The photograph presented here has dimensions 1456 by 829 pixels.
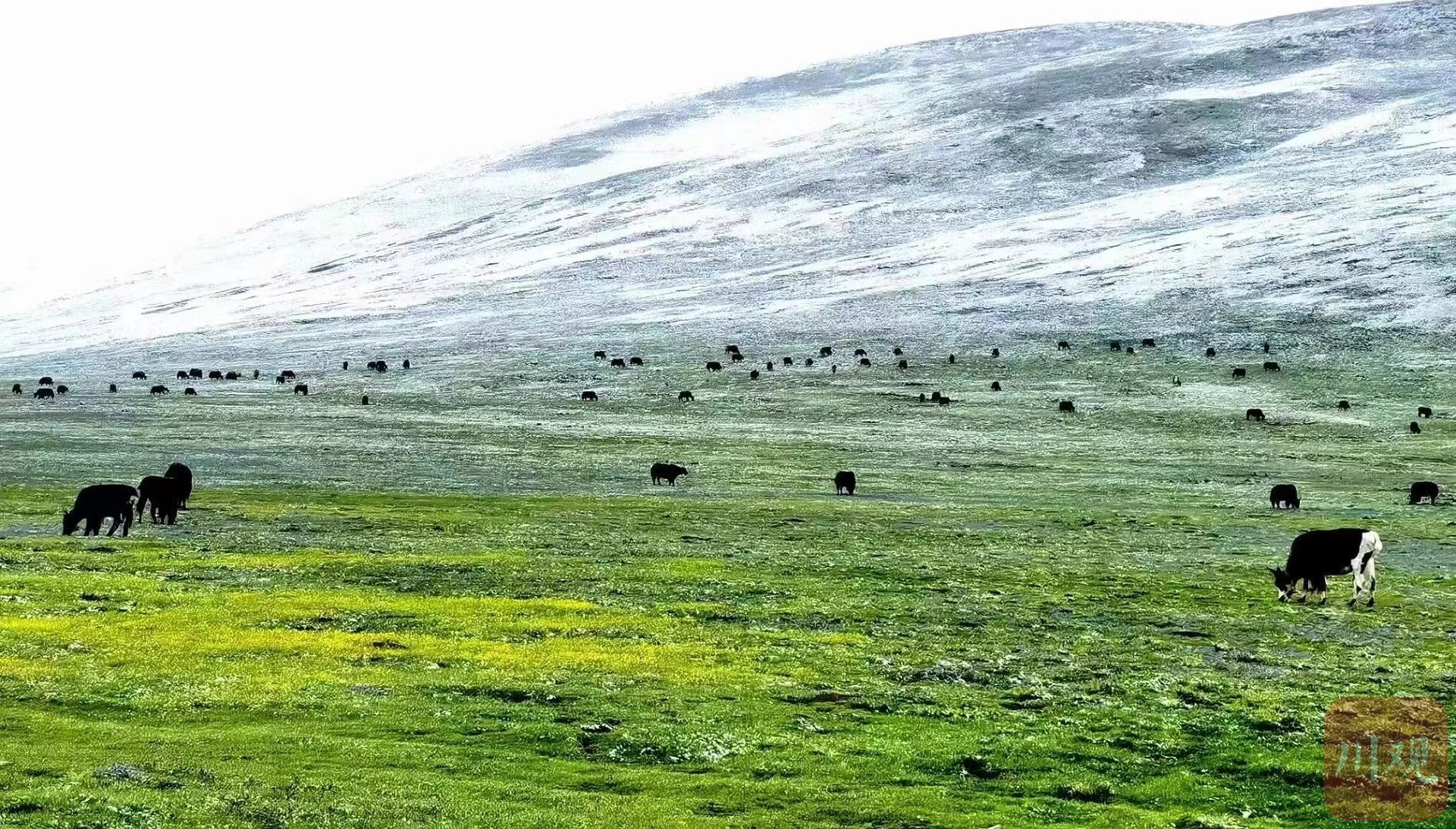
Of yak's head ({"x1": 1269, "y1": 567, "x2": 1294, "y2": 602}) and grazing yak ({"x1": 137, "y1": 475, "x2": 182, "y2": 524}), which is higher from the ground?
grazing yak ({"x1": 137, "y1": 475, "x2": 182, "y2": 524})

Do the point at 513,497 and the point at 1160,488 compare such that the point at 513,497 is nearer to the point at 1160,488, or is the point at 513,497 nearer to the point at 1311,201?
the point at 1160,488

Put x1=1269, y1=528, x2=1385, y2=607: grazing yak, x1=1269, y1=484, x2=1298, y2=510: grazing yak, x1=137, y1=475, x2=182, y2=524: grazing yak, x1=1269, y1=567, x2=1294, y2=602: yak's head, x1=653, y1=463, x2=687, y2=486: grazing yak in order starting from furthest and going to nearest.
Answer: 1. x1=653, y1=463, x2=687, y2=486: grazing yak
2. x1=1269, y1=484, x2=1298, y2=510: grazing yak
3. x1=137, y1=475, x2=182, y2=524: grazing yak
4. x1=1269, y1=567, x2=1294, y2=602: yak's head
5. x1=1269, y1=528, x2=1385, y2=607: grazing yak

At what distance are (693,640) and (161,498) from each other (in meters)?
22.2

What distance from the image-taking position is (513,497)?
171 ft

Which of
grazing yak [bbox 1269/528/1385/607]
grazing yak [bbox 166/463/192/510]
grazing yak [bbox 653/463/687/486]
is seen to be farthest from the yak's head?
grazing yak [bbox 166/463/192/510]

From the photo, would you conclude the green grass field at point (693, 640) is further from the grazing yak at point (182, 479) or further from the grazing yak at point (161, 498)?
the grazing yak at point (182, 479)

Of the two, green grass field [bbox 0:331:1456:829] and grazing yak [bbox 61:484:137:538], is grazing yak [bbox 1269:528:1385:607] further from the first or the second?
grazing yak [bbox 61:484:137:538]

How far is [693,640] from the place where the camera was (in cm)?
2678

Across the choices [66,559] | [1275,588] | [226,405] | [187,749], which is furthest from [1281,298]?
[187,749]

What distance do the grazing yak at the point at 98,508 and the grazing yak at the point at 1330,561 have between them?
93.1ft

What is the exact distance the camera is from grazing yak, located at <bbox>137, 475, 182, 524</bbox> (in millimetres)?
42844

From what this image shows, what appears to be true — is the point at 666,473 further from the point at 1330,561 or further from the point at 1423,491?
the point at 1330,561

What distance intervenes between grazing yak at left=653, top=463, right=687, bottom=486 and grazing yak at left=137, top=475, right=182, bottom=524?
1917 centimetres

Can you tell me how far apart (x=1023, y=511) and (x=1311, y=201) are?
456 feet
